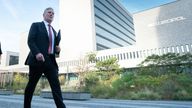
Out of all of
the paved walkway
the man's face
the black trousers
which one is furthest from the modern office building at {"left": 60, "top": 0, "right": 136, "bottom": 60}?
the black trousers

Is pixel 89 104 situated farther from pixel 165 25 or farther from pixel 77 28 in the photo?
pixel 77 28

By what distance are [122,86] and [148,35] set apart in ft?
106

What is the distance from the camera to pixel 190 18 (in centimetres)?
4100

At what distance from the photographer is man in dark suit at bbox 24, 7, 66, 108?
247cm

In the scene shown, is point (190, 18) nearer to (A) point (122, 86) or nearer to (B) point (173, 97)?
(A) point (122, 86)

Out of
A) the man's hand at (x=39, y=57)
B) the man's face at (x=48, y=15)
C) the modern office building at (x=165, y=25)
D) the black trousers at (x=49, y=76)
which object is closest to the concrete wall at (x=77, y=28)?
the modern office building at (x=165, y=25)

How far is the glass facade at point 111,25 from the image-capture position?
66500 millimetres

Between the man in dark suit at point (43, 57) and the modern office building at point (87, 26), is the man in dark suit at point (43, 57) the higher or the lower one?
the lower one

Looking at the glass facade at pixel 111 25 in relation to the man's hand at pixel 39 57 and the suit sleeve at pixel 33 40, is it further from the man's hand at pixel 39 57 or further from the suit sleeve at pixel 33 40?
the man's hand at pixel 39 57

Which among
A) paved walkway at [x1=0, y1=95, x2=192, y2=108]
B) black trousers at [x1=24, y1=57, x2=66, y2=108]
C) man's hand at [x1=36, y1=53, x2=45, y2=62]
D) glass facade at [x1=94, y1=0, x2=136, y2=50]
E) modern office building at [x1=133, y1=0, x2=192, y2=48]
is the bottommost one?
paved walkway at [x1=0, y1=95, x2=192, y2=108]

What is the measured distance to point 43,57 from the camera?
97.0 inches

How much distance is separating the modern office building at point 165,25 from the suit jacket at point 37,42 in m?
42.7

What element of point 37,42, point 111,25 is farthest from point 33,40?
point 111,25

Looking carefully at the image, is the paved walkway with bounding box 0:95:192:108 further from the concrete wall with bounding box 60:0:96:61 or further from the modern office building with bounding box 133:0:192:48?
the concrete wall with bounding box 60:0:96:61
